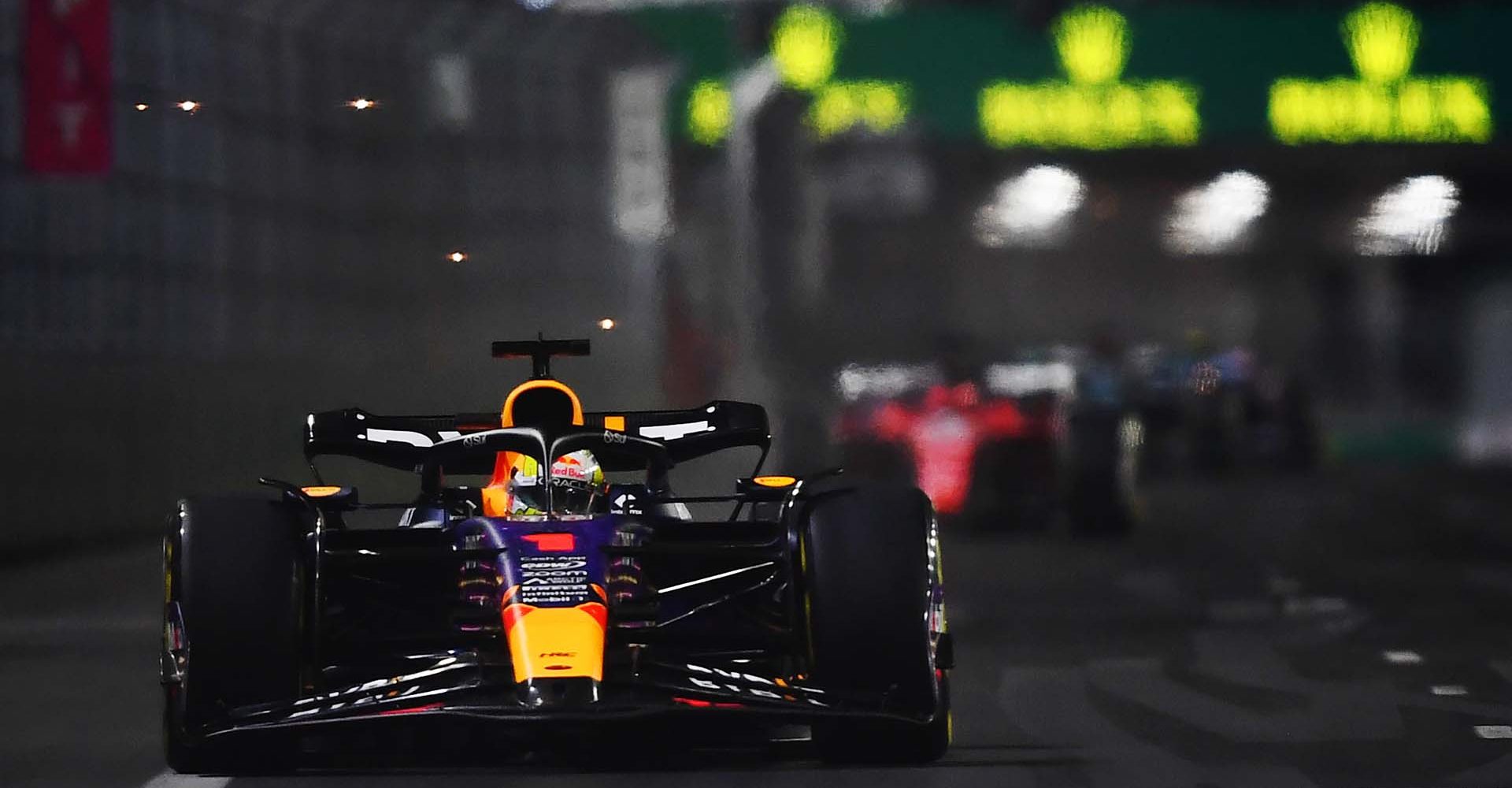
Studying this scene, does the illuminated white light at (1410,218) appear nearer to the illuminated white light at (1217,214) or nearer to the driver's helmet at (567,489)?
the illuminated white light at (1217,214)

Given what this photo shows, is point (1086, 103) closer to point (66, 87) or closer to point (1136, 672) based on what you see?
point (66, 87)

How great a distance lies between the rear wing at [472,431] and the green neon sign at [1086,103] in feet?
82.5

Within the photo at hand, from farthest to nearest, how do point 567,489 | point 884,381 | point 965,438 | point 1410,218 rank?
point 1410,218 < point 884,381 < point 965,438 < point 567,489

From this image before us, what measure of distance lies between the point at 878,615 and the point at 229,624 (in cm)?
173

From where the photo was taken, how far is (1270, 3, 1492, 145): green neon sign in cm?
3438

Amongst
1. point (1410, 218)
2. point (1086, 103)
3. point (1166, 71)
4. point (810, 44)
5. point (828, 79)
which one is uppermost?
point (810, 44)

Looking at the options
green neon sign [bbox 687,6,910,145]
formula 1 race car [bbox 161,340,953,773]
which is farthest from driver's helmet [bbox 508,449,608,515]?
green neon sign [bbox 687,6,910,145]

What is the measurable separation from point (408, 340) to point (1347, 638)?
8.98 metres

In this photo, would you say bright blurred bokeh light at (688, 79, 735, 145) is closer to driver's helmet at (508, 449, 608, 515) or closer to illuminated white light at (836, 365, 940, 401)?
illuminated white light at (836, 365, 940, 401)

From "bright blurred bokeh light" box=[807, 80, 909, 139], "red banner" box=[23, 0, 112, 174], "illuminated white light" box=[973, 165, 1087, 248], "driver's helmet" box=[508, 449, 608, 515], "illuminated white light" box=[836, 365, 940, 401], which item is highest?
"bright blurred bokeh light" box=[807, 80, 909, 139]

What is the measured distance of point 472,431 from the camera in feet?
31.4

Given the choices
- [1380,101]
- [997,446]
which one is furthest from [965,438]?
[1380,101]

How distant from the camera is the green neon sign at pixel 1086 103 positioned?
34.4m

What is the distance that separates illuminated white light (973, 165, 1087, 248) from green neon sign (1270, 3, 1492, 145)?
3.76 m
